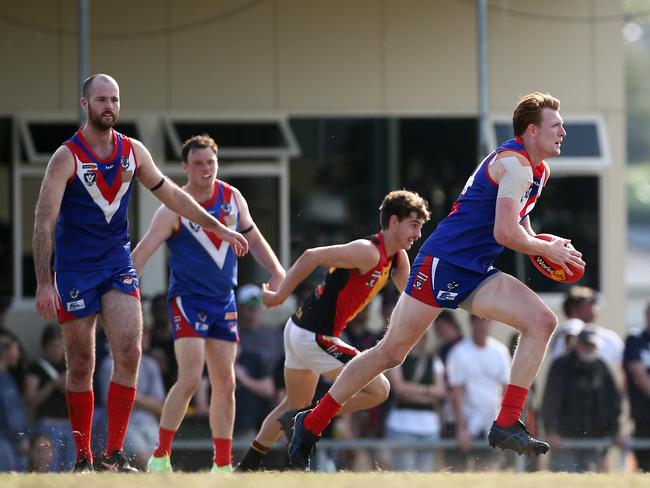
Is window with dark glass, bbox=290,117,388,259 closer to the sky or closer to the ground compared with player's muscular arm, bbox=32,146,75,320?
closer to the sky

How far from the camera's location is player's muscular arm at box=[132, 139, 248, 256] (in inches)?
356

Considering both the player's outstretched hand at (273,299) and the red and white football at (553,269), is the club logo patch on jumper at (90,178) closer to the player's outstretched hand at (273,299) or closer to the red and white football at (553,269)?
the player's outstretched hand at (273,299)

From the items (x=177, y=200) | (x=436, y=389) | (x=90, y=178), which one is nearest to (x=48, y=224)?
(x=90, y=178)

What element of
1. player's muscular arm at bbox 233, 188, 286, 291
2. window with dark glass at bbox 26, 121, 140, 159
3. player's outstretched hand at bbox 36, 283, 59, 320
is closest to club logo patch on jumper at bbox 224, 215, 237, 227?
player's muscular arm at bbox 233, 188, 286, 291

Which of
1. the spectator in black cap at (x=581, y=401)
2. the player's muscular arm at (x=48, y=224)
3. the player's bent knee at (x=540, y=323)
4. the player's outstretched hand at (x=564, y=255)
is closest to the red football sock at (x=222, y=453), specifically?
the player's muscular arm at (x=48, y=224)

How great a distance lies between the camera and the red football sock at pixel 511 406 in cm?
846

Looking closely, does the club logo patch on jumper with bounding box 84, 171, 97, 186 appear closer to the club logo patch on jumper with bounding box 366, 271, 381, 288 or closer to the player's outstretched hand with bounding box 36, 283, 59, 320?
the player's outstretched hand with bounding box 36, 283, 59, 320

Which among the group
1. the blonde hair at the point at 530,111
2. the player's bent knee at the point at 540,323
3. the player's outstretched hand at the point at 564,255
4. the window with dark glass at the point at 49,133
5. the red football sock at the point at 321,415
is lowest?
the red football sock at the point at 321,415

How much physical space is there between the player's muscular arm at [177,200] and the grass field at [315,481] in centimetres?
150

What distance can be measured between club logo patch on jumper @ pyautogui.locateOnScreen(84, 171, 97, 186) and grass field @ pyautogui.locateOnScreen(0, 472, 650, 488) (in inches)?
69.1

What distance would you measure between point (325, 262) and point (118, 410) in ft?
5.42

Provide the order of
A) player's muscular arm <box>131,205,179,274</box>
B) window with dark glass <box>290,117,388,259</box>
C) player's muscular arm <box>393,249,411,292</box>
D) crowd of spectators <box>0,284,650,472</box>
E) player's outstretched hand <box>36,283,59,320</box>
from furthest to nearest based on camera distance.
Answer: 1. window with dark glass <box>290,117,388,259</box>
2. crowd of spectators <box>0,284,650,472</box>
3. player's muscular arm <box>131,205,179,274</box>
4. player's muscular arm <box>393,249,411,292</box>
5. player's outstretched hand <box>36,283,59,320</box>

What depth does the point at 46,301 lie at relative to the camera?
8.27m

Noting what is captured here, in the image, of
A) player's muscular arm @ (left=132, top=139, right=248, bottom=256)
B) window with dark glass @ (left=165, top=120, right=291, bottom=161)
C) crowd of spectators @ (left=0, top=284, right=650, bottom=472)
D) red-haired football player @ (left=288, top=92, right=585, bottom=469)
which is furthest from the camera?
window with dark glass @ (left=165, top=120, right=291, bottom=161)
